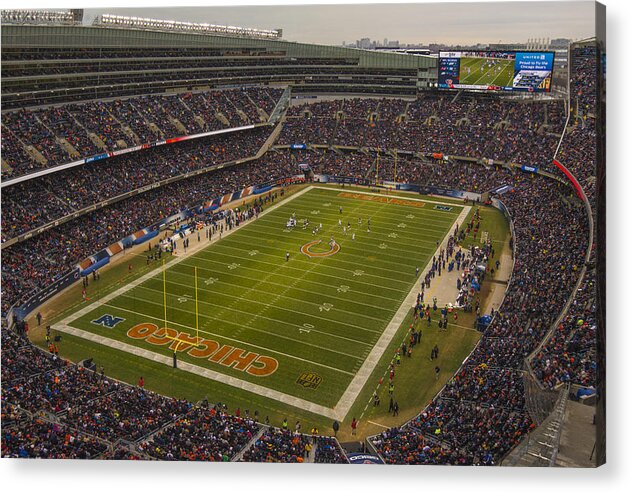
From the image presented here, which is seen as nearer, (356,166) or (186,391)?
(186,391)

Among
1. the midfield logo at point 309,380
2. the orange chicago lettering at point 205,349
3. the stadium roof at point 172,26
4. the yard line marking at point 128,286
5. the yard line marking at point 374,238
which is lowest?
the midfield logo at point 309,380

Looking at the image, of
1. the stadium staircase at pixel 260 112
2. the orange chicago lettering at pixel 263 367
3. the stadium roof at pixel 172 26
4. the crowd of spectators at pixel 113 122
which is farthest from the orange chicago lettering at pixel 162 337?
the stadium staircase at pixel 260 112

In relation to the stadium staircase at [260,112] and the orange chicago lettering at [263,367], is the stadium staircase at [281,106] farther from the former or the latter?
the orange chicago lettering at [263,367]

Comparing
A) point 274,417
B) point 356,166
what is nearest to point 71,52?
point 356,166

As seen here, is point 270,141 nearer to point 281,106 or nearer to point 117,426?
point 281,106

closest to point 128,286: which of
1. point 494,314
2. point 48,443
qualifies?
point 48,443

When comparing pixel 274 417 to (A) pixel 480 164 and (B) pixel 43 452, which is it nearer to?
(B) pixel 43 452
